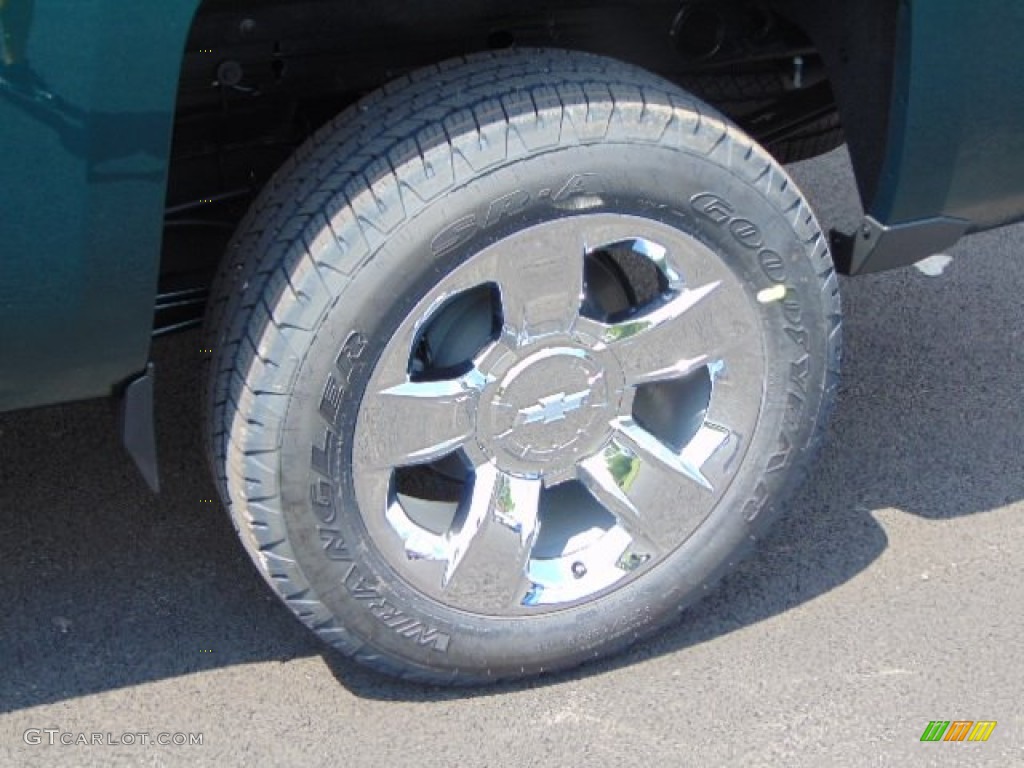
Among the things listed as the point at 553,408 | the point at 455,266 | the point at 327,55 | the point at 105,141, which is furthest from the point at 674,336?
the point at 105,141

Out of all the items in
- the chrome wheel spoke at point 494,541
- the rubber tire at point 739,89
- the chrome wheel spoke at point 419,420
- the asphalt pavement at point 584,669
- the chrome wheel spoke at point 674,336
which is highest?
the rubber tire at point 739,89

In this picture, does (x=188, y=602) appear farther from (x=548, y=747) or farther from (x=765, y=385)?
(x=765, y=385)

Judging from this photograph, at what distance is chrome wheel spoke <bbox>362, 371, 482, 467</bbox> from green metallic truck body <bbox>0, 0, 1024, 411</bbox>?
0.37 m

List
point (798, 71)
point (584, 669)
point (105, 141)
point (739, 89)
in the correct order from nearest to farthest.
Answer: point (105, 141), point (584, 669), point (798, 71), point (739, 89)

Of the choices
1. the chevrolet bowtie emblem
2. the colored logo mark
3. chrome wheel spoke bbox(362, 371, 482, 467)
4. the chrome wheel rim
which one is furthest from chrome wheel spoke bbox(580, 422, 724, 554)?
the colored logo mark

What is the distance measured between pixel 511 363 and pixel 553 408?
12cm

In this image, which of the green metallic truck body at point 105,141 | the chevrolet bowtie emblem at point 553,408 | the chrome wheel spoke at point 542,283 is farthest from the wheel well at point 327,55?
the chevrolet bowtie emblem at point 553,408

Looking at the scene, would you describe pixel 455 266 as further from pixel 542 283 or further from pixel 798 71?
pixel 798 71

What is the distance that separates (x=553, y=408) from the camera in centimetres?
229

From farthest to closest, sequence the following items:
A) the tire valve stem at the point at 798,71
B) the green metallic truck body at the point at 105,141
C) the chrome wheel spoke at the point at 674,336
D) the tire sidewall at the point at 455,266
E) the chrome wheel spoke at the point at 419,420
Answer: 1. the tire valve stem at the point at 798,71
2. the chrome wheel spoke at the point at 674,336
3. the chrome wheel spoke at the point at 419,420
4. the tire sidewall at the point at 455,266
5. the green metallic truck body at the point at 105,141

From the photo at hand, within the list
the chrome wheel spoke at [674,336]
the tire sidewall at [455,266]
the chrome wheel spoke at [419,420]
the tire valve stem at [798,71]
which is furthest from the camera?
the tire valve stem at [798,71]

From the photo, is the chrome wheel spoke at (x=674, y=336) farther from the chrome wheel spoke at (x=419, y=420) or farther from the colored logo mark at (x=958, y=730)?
the colored logo mark at (x=958, y=730)

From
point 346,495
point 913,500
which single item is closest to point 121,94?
point 346,495

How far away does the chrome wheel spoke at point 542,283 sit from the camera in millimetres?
2154
